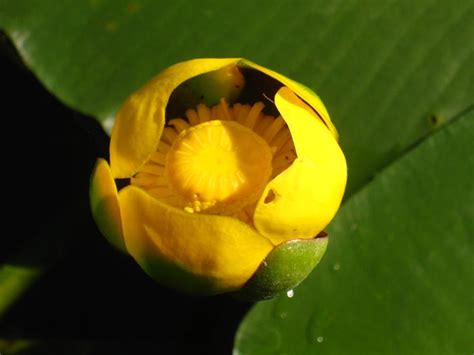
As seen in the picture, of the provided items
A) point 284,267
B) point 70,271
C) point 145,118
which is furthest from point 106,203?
point 70,271

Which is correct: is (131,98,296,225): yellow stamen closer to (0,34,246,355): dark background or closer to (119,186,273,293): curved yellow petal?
(119,186,273,293): curved yellow petal

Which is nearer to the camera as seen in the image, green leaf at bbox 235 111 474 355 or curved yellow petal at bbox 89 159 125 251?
curved yellow petal at bbox 89 159 125 251

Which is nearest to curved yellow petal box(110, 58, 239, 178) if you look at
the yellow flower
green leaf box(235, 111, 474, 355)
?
the yellow flower

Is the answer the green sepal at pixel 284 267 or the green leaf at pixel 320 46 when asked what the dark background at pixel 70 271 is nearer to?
the green leaf at pixel 320 46

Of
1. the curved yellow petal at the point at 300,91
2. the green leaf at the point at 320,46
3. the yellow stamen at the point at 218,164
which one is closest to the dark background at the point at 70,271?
the green leaf at the point at 320,46

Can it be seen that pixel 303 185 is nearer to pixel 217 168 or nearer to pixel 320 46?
pixel 217 168
